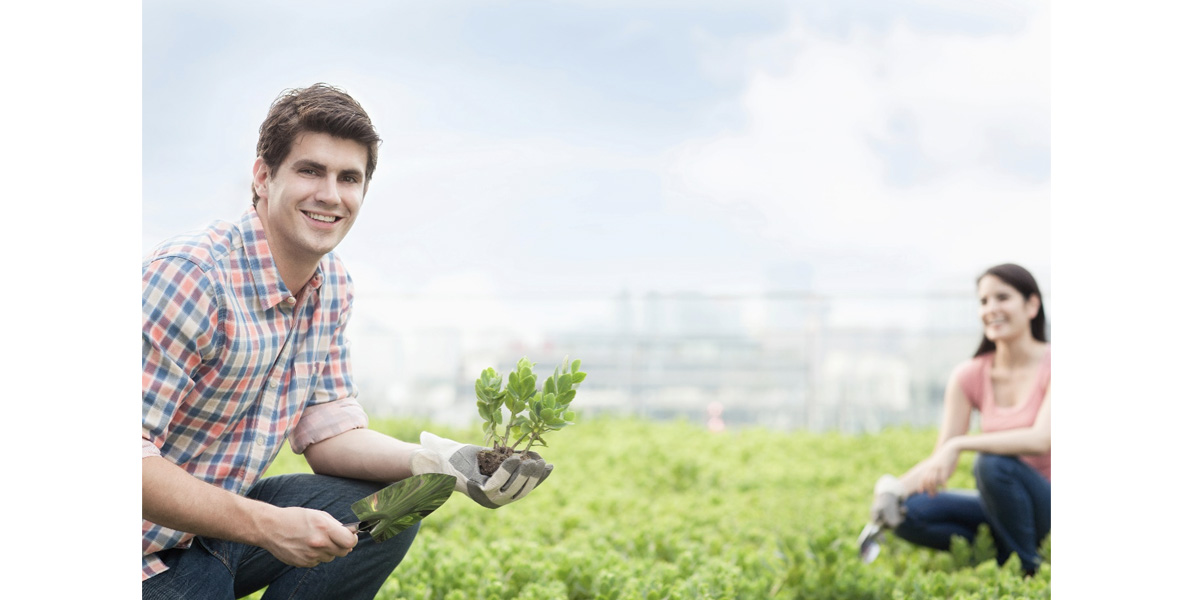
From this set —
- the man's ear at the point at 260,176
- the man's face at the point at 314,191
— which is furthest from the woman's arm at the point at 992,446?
the man's ear at the point at 260,176

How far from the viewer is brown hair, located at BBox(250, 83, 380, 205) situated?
163 cm

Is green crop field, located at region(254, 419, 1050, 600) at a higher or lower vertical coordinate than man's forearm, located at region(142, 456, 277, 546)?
lower

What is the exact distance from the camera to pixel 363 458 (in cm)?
190

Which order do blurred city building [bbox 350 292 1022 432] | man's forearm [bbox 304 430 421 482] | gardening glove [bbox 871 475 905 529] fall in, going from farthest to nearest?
1. blurred city building [bbox 350 292 1022 432]
2. gardening glove [bbox 871 475 905 529]
3. man's forearm [bbox 304 430 421 482]

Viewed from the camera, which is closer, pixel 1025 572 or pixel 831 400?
pixel 1025 572

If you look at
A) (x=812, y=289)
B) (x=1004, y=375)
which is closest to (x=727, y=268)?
(x=812, y=289)

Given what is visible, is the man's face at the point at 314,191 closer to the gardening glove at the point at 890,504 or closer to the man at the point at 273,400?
the man at the point at 273,400

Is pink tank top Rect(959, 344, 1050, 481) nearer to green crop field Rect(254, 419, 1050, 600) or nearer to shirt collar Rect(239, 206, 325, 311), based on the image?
green crop field Rect(254, 419, 1050, 600)

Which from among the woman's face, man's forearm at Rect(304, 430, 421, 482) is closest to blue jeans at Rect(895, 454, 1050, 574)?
the woman's face

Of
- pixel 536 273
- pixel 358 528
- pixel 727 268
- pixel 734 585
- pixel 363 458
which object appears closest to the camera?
pixel 358 528

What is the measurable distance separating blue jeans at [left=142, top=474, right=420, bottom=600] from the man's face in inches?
20.8

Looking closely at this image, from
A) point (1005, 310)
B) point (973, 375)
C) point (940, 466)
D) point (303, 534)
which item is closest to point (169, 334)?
point (303, 534)

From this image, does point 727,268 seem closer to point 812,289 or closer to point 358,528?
point 812,289
